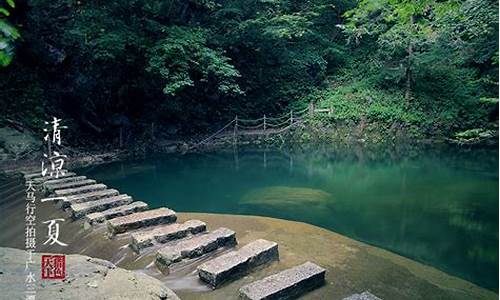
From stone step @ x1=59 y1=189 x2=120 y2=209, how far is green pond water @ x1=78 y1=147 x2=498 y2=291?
79.1 inches

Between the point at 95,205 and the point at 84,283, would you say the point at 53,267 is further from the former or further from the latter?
the point at 95,205

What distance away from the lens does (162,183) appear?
9.68 m

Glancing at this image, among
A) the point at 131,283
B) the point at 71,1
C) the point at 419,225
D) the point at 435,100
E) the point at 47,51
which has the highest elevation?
the point at 71,1

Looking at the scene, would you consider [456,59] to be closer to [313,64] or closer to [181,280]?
[313,64]

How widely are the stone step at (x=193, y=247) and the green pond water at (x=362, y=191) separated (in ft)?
8.87

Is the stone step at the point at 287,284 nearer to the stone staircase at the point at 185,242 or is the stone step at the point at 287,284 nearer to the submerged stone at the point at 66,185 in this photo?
the stone staircase at the point at 185,242

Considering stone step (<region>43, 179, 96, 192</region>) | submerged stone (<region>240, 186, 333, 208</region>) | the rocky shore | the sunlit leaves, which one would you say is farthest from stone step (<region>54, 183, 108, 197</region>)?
the sunlit leaves

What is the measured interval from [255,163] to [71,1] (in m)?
7.77

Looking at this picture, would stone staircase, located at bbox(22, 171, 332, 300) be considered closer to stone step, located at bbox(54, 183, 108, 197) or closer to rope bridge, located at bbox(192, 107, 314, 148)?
stone step, located at bbox(54, 183, 108, 197)

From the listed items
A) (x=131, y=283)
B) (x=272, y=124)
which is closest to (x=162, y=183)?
(x=131, y=283)

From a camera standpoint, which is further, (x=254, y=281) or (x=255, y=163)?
(x=255, y=163)

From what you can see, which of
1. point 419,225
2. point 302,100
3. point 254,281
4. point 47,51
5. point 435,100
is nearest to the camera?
point 254,281

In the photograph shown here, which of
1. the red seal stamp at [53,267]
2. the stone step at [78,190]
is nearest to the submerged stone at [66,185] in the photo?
the stone step at [78,190]

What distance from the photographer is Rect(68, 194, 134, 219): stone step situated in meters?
5.07
